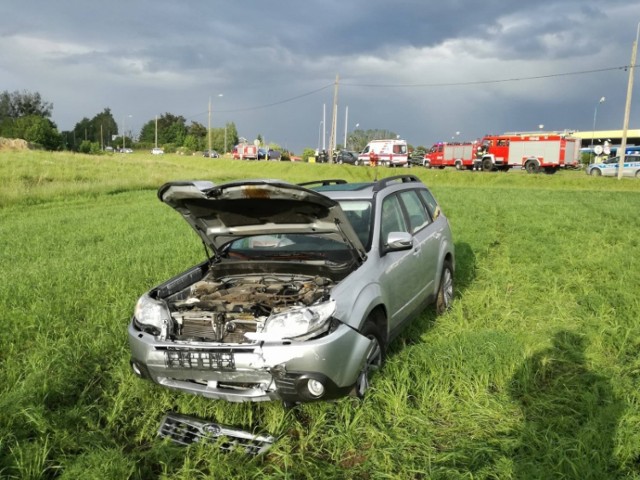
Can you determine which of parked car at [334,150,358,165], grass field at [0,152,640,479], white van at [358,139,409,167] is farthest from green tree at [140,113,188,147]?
grass field at [0,152,640,479]

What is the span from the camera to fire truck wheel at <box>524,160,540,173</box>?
37781mm

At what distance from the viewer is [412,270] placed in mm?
5066

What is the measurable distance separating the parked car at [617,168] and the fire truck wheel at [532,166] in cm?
346

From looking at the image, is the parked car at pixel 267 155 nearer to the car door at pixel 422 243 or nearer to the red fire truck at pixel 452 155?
the red fire truck at pixel 452 155

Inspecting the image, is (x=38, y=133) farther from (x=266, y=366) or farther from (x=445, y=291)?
(x=266, y=366)

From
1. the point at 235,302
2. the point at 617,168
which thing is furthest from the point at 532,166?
the point at 235,302

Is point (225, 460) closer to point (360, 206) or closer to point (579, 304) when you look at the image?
point (360, 206)

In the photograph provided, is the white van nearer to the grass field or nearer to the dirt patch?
the grass field

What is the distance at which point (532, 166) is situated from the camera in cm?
3806

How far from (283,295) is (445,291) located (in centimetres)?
278

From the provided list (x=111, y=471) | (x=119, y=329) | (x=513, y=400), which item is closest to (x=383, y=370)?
(x=513, y=400)

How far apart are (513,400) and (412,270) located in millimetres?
1521

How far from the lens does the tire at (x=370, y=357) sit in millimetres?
3789

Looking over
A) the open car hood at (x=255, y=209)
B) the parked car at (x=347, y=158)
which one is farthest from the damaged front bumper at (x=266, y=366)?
the parked car at (x=347, y=158)
